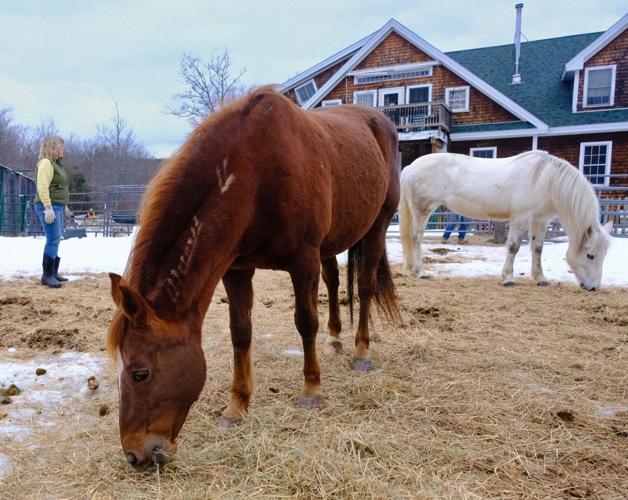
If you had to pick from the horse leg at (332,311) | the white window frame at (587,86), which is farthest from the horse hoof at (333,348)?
the white window frame at (587,86)

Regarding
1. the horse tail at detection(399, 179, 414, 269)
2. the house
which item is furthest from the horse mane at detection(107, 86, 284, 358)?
the house

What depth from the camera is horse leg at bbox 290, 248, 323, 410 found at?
7.52 ft

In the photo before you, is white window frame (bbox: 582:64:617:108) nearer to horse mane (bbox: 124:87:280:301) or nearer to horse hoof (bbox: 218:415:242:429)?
horse mane (bbox: 124:87:280:301)

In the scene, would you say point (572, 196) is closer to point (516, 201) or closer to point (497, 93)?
point (516, 201)

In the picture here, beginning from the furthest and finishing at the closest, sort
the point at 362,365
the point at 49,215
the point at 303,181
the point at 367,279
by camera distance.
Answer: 1. the point at 49,215
2. the point at 367,279
3. the point at 362,365
4. the point at 303,181

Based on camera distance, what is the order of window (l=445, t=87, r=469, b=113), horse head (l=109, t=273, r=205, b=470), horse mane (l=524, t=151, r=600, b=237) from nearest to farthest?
horse head (l=109, t=273, r=205, b=470), horse mane (l=524, t=151, r=600, b=237), window (l=445, t=87, r=469, b=113)

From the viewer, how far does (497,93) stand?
15352mm

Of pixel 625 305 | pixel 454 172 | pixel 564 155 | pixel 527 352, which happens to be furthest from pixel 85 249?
pixel 564 155

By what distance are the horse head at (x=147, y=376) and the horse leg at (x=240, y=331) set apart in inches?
27.1

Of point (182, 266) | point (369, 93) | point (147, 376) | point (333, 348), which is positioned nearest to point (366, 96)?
point (369, 93)

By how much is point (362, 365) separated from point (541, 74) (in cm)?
1788

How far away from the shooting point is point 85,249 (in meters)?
8.99

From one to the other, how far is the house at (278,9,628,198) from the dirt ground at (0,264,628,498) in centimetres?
1212

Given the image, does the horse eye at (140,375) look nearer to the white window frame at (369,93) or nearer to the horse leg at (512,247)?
the horse leg at (512,247)
